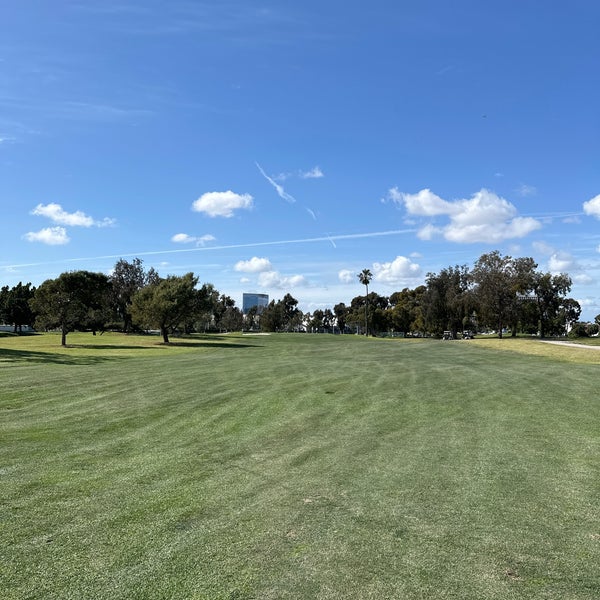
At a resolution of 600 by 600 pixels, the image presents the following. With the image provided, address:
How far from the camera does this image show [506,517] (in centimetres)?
587

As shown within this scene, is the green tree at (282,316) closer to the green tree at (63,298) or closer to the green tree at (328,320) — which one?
the green tree at (328,320)

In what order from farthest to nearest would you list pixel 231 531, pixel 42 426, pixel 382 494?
pixel 42 426, pixel 382 494, pixel 231 531

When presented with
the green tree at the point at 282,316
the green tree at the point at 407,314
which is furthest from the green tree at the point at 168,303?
the green tree at the point at 282,316

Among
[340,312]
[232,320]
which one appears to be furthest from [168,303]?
[340,312]

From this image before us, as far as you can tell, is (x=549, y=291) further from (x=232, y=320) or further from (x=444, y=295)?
(x=232, y=320)

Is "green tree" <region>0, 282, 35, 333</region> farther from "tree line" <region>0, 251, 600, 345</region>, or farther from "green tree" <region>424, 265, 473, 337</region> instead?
"green tree" <region>424, 265, 473, 337</region>

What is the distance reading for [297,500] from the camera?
20.8 feet

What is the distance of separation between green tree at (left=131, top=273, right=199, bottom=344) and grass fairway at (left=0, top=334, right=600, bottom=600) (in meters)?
50.4

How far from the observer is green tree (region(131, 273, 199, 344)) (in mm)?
63062

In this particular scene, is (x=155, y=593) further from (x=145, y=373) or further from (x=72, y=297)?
(x=72, y=297)

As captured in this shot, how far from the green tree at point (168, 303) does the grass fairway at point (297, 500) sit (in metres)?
50.4

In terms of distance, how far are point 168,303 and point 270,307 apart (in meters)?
88.3

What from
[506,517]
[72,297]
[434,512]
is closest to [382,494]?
[434,512]

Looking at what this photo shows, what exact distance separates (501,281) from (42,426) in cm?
7725
